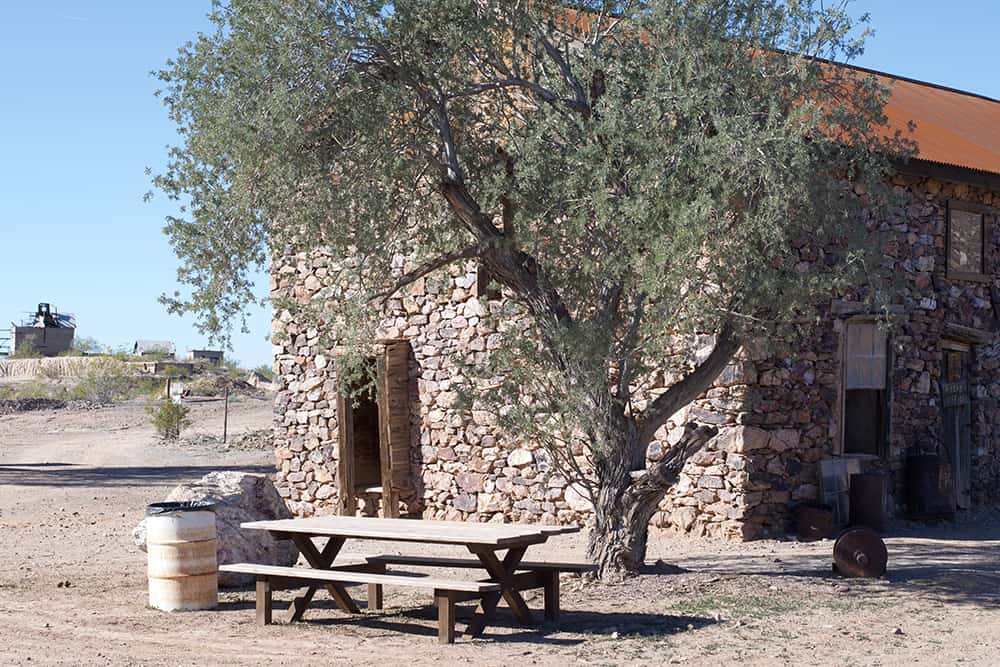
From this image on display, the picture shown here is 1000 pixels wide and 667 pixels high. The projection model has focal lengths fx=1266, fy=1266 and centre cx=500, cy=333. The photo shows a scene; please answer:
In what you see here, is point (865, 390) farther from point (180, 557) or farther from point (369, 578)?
point (180, 557)

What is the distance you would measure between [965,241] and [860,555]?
19.5 ft

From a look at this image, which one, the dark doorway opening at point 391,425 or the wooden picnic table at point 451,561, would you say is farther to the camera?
the dark doorway opening at point 391,425

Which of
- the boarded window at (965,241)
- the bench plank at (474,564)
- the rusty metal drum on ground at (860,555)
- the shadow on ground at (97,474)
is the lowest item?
the shadow on ground at (97,474)

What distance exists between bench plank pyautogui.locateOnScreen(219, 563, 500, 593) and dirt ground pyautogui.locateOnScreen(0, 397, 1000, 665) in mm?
363

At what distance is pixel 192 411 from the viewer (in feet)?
115

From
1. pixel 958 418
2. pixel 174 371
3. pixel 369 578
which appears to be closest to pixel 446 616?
pixel 369 578

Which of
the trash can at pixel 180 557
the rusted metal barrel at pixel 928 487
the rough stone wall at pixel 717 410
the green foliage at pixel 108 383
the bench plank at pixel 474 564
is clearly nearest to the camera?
the bench plank at pixel 474 564

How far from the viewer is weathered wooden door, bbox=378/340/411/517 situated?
49.1 ft

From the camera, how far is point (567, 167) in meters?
9.18

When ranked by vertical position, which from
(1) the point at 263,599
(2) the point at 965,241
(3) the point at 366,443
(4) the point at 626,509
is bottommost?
(1) the point at 263,599

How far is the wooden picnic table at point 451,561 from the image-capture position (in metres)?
7.82

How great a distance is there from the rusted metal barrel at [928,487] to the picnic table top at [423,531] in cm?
Result: 681

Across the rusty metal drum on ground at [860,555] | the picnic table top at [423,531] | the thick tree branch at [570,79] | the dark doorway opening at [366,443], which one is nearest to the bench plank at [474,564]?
the picnic table top at [423,531]

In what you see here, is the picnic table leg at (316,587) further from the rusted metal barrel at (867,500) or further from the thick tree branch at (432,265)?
the rusted metal barrel at (867,500)
